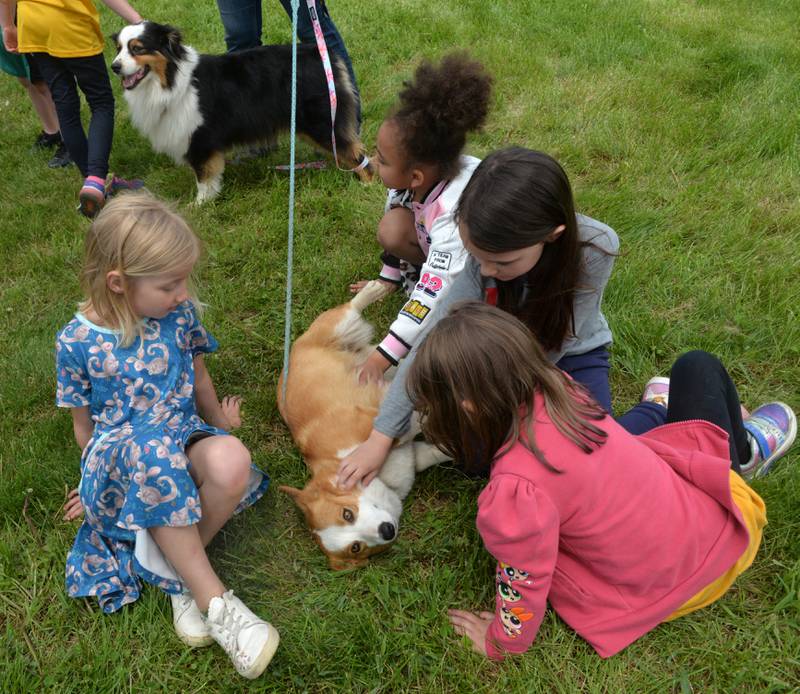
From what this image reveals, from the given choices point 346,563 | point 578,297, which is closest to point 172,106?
point 578,297

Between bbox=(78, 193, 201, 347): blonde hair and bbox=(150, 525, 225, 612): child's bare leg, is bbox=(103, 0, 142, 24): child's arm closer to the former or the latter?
bbox=(78, 193, 201, 347): blonde hair

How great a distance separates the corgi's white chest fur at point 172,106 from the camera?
3.91 metres

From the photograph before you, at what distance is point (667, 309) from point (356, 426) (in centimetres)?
161

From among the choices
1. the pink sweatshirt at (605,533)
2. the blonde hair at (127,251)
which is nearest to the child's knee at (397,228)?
the blonde hair at (127,251)

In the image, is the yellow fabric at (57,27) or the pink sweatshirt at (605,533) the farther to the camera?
the yellow fabric at (57,27)

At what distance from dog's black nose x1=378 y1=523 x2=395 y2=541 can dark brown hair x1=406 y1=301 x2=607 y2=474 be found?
0.61 meters

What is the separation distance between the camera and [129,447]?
178 cm

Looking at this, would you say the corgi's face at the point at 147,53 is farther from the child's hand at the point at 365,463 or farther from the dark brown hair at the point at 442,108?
the child's hand at the point at 365,463

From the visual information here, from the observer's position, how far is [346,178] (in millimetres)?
3951

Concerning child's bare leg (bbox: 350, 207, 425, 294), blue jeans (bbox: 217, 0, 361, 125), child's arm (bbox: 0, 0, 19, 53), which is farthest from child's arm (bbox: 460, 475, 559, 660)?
child's arm (bbox: 0, 0, 19, 53)

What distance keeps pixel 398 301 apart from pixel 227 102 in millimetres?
2030

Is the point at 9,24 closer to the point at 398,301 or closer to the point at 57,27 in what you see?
the point at 57,27

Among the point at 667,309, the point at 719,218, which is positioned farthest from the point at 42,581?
the point at 719,218

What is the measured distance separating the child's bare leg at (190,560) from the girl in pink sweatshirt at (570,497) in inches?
32.0
